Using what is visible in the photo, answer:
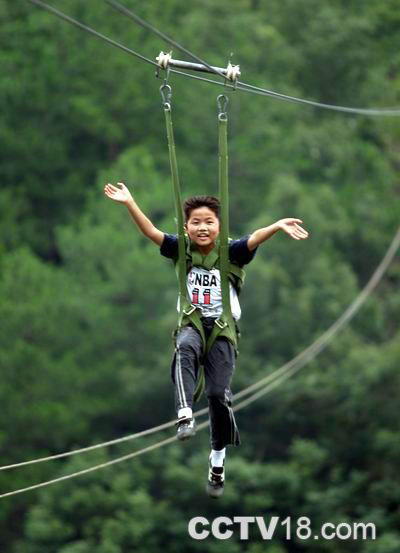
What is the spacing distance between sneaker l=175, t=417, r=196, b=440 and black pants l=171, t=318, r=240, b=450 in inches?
4.0

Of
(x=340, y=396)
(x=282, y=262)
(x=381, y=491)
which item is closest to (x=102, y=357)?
(x=282, y=262)

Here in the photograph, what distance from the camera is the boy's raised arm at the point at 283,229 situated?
7.78 meters

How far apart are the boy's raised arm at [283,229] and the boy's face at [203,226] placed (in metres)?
0.22

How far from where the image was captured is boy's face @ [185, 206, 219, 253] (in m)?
8.34

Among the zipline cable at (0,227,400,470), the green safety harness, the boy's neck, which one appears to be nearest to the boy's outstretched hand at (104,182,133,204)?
the green safety harness

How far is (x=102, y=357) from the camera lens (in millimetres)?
38656

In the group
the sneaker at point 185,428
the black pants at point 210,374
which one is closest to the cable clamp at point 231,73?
the black pants at point 210,374

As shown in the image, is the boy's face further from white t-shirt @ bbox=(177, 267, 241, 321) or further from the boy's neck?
white t-shirt @ bbox=(177, 267, 241, 321)

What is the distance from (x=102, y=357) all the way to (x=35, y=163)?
11617mm

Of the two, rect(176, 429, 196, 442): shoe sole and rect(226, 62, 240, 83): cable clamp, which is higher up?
rect(226, 62, 240, 83): cable clamp

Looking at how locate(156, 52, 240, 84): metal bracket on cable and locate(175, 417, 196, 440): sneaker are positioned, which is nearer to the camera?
locate(175, 417, 196, 440): sneaker

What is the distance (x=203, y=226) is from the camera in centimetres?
835

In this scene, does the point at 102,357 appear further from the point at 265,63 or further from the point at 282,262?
the point at 265,63

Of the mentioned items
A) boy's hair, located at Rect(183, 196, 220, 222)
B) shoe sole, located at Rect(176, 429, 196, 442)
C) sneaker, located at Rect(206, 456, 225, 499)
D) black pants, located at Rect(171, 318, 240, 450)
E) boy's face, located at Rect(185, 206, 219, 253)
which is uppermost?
boy's hair, located at Rect(183, 196, 220, 222)
